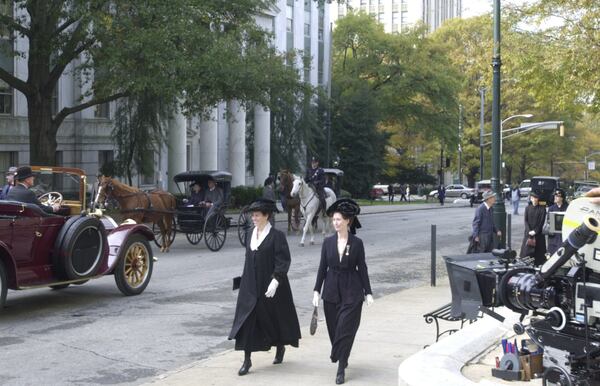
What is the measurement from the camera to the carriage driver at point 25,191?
1101cm

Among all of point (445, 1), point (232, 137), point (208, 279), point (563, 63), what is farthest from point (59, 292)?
point (445, 1)

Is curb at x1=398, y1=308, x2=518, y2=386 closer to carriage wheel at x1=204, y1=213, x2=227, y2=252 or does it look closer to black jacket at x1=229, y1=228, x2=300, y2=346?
black jacket at x1=229, y1=228, x2=300, y2=346

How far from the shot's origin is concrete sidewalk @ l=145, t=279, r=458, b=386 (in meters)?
7.81

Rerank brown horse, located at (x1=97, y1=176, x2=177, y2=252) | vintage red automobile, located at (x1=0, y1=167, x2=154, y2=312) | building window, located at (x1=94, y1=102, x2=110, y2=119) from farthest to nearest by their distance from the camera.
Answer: building window, located at (x1=94, y1=102, x2=110, y2=119)
brown horse, located at (x1=97, y1=176, x2=177, y2=252)
vintage red automobile, located at (x1=0, y1=167, x2=154, y2=312)

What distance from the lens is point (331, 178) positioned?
29594mm

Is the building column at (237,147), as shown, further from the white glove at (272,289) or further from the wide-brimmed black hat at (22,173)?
the white glove at (272,289)

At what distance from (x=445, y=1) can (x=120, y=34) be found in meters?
113

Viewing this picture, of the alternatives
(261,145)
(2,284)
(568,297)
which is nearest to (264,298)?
(568,297)

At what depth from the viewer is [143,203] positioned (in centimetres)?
1919

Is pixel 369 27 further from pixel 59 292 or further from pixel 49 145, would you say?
pixel 59 292

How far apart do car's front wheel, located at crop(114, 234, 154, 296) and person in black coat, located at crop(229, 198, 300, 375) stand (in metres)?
4.91

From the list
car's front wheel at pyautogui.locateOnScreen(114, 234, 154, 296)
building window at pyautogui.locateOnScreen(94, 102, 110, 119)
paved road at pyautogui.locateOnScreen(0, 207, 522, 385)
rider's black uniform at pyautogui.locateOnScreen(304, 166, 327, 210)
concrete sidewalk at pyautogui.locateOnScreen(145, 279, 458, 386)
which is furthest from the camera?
building window at pyautogui.locateOnScreen(94, 102, 110, 119)

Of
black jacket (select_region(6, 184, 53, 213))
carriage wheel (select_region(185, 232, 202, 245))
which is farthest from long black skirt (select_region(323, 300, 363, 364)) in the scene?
carriage wheel (select_region(185, 232, 202, 245))

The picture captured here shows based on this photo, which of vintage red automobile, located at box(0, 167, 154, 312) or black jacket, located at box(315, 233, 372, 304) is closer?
black jacket, located at box(315, 233, 372, 304)
